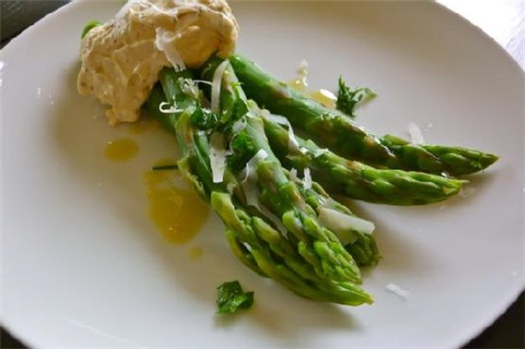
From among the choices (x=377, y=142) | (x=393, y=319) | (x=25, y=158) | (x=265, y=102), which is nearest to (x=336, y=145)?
(x=377, y=142)

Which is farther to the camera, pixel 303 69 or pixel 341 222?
pixel 303 69

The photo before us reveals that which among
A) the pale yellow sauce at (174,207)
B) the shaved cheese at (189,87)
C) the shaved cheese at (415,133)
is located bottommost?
the pale yellow sauce at (174,207)

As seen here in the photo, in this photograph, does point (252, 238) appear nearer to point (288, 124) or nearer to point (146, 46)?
point (288, 124)

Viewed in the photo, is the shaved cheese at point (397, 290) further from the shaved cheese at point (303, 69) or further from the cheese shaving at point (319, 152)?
the shaved cheese at point (303, 69)

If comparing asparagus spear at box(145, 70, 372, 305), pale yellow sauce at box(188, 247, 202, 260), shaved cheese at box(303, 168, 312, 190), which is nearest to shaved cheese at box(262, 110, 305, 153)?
shaved cheese at box(303, 168, 312, 190)

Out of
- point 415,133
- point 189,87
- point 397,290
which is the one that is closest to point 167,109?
point 189,87

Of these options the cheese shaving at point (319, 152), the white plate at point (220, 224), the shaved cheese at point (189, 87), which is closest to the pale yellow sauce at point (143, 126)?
the white plate at point (220, 224)

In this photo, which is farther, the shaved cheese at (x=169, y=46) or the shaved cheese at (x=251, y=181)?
the shaved cheese at (x=169, y=46)
